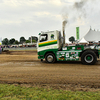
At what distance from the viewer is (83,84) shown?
474 cm

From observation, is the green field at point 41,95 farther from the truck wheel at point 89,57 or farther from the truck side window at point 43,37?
the truck side window at point 43,37

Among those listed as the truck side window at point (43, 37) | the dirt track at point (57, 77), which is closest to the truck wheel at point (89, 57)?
the dirt track at point (57, 77)

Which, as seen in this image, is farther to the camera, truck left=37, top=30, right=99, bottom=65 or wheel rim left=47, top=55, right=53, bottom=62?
wheel rim left=47, top=55, right=53, bottom=62

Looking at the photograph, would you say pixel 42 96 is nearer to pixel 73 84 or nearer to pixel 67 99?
pixel 67 99

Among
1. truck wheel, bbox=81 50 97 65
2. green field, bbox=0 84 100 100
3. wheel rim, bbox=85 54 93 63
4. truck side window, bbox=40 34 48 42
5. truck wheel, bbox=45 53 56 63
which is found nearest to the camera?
green field, bbox=0 84 100 100

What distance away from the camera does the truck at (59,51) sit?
848 centimetres

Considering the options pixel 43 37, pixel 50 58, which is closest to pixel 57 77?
pixel 50 58

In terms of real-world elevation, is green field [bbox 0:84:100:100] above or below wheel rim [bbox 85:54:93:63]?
below

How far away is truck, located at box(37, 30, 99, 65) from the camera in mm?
8476

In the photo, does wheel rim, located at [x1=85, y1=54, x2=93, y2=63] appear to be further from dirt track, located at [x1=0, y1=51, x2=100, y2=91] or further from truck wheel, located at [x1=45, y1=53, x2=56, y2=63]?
truck wheel, located at [x1=45, y1=53, x2=56, y2=63]

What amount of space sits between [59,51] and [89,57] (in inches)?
90.3

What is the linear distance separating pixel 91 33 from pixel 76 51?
870 inches

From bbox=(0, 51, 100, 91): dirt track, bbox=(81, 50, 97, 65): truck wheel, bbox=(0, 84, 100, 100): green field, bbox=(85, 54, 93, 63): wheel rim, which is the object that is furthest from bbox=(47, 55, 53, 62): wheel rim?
bbox=(0, 84, 100, 100): green field

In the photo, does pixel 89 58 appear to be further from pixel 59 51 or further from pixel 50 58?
pixel 50 58
